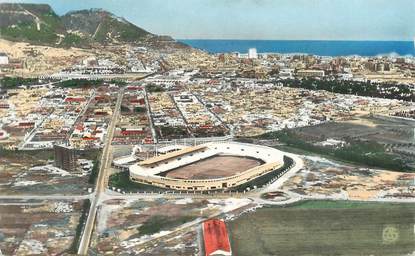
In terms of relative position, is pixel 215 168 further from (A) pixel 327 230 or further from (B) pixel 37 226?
(B) pixel 37 226

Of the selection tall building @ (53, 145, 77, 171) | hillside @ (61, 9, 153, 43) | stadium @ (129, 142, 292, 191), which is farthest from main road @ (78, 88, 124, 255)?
hillside @ (61, 9, 153, 43)

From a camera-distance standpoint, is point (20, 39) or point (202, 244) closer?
A: point (202, 244)

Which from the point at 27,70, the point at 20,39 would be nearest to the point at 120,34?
the point at 20,39

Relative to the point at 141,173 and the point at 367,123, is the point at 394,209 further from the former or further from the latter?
the point at 367,123

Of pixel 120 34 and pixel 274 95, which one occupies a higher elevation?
pixel 120 34

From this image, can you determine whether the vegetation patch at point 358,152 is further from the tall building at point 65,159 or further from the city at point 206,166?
the tall building at point 65,159

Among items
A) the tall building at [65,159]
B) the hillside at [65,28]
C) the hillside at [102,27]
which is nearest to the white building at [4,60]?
the hillside at [65,28]

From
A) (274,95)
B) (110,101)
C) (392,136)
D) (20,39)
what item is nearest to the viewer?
(392,136)

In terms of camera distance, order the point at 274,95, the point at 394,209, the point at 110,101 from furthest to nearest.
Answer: the point at 274,95 → the point at 110,101 → the point at 394,209

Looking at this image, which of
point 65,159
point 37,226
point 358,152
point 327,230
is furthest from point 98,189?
point 358,152

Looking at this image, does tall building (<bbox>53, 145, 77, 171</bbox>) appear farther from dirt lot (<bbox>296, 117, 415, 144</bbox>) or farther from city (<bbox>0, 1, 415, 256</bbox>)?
dirt lot (<bbox>296, 117, 415, 144</bbox>)
